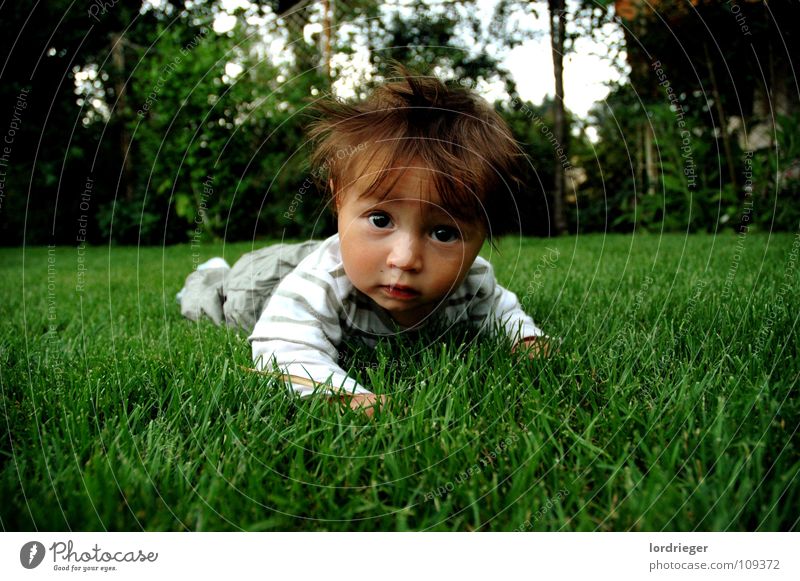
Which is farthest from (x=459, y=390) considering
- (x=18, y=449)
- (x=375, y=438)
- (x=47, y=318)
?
(x=47, y=318)

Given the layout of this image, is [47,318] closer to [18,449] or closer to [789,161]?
[18,449]

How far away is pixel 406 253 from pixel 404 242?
0.07 ft

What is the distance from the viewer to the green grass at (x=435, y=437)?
690 millimetres

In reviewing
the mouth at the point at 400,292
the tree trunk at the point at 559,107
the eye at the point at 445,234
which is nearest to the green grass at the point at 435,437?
the mouth at the point at 400,292

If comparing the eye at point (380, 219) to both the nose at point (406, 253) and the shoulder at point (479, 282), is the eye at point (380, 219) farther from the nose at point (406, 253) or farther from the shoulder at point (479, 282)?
the shoulder at point (479, 282)

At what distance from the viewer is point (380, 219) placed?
116 centimetres

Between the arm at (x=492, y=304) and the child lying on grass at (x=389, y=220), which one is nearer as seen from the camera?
the child lying on grass at (x=389, y=220)

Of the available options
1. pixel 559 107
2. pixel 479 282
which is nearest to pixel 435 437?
pixel 479 282

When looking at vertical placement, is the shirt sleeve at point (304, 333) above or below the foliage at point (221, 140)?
below

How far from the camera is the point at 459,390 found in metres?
1.00

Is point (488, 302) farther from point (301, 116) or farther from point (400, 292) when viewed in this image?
point (301, 116)

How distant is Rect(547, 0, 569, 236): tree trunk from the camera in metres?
1.72
